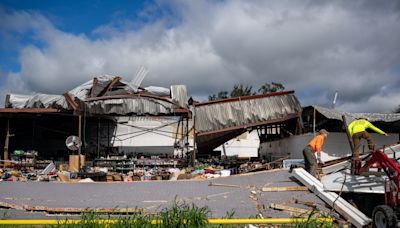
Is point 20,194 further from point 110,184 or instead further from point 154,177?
point 154,177

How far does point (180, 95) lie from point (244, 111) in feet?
10.5

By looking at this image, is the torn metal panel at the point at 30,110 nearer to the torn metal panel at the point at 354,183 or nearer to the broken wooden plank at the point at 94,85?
the broken wooden plank at the point at 94,85

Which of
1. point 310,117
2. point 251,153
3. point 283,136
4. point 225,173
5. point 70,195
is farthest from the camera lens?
point 251,153

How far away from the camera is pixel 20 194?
9.73 meters

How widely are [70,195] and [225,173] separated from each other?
250 inches

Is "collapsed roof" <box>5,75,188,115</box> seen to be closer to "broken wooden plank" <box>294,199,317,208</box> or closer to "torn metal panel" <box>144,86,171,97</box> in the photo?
"torn metal panel" <box>144,86,171,97</box>

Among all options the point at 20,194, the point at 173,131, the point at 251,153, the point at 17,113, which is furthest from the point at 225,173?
the point at 251,153

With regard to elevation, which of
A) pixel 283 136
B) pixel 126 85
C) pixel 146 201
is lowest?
pixel 146 201

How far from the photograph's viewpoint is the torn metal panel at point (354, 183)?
7510mm

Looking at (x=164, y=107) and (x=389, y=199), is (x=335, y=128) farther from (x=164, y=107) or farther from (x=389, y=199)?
(x=389, y=199)

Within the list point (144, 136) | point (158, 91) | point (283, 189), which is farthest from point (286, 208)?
point (144, 136)

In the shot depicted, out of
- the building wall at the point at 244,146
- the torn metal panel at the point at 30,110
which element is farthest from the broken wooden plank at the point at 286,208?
the building wall at the point at 244,146

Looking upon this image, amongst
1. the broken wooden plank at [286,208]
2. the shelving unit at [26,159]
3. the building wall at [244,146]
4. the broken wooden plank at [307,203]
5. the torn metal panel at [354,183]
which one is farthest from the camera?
the building wall at [244,146]

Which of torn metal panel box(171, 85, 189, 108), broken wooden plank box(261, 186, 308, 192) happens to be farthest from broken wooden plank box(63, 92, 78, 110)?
broken wooden plank box(261, 186, 308, 192)
